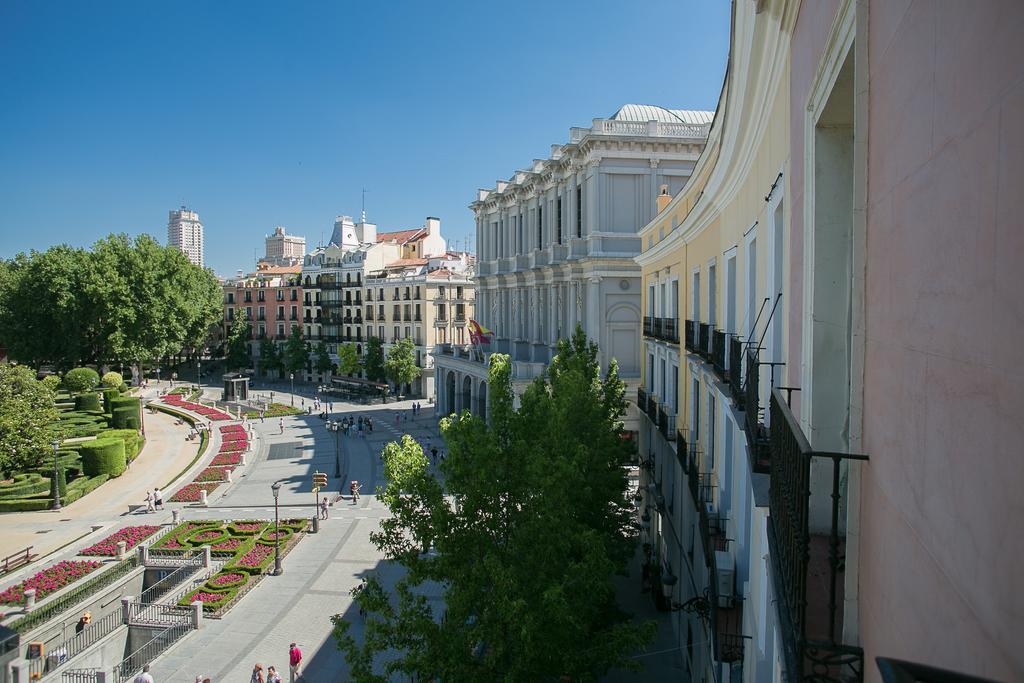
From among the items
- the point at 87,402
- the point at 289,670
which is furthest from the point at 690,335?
the point at 87,402

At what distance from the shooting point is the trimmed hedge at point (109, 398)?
46062 millimetres

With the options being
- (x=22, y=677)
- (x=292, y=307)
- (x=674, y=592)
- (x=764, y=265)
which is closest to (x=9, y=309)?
(x=292, y=307)

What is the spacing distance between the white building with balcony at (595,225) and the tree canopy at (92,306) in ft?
115

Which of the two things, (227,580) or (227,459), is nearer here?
(227,580)

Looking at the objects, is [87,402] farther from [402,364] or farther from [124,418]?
Result: [402,364]

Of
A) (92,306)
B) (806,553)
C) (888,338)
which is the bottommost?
(806,553)

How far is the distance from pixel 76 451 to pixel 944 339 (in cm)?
4025

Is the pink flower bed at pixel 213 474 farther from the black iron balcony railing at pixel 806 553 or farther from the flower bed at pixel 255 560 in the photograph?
the black iron balcony railing at pixel 806 553

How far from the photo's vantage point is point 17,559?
22.5 metres

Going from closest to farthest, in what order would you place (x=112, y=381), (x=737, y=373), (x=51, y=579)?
(x=737, y=373) < (x=51, y=579) < (x=112, y=381)

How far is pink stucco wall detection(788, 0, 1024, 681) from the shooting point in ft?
6.32

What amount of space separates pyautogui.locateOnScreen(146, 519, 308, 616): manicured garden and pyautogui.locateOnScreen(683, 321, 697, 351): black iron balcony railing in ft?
49.8

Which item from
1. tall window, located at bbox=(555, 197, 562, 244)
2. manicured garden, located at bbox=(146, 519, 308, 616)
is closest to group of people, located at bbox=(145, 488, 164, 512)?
manicured garden, located at bbox=(146, 519, 308, 616)

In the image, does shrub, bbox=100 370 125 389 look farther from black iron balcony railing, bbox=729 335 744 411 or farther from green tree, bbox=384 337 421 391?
black iron balcony railing, bbox=729 335 744 411
